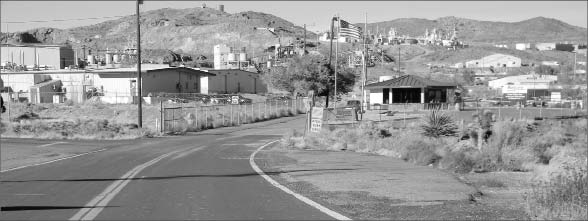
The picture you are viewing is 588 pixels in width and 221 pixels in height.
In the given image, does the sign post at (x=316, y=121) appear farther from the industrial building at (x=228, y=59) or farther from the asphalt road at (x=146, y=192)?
the industrial building at (x=228, y=59)

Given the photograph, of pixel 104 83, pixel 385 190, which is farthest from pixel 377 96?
pixel 385 190

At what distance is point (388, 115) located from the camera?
176 feet

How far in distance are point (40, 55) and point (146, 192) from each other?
102m

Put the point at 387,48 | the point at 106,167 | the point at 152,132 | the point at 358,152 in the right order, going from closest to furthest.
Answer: the point at 106,167, the point at 358,152, the point at 152,132, the point at 387,48

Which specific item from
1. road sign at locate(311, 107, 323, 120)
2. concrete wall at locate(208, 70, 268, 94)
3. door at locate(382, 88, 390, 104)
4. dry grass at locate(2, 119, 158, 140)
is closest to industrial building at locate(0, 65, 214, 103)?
concrete wall at locate(208, 70, 268, 94)

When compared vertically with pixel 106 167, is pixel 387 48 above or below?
above

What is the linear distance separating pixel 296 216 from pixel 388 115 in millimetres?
44404

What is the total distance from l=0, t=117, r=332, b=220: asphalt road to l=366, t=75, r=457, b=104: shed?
144 ft

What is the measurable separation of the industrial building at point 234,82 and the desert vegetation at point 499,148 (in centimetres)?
4306

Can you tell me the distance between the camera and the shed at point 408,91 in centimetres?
6450

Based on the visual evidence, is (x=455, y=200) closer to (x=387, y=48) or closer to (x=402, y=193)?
(x=402, y=193)

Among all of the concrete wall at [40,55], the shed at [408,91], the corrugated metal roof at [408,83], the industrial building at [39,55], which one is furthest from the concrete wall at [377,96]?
the concrete wall at [40,55]

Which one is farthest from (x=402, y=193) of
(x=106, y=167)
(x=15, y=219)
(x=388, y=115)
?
(x=388, y=115)

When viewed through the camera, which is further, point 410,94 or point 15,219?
point 410,94
